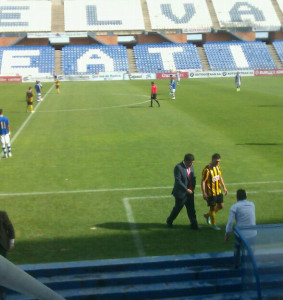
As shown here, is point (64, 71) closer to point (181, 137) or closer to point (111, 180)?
point (181, 137)

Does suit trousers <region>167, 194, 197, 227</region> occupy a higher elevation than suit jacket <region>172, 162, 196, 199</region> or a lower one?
lower

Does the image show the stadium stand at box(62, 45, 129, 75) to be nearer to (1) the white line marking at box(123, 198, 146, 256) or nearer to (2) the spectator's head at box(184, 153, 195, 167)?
(1) the white line marking at box(123, 198, 146, 256)

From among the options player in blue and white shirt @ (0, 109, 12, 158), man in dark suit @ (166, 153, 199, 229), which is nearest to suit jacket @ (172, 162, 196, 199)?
man in dark suit @ (166, 153, 199, 229)

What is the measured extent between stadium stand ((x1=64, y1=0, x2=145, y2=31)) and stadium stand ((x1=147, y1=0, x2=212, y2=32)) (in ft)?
8.44

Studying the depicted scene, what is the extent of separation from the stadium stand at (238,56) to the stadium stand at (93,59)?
1365 cm

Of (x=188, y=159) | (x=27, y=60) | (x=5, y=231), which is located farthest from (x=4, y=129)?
(x=27, y=60)

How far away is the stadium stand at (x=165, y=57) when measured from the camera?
7156 centimetres

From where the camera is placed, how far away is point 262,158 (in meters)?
17.8

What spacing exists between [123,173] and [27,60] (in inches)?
2329

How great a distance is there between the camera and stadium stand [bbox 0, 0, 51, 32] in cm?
7794

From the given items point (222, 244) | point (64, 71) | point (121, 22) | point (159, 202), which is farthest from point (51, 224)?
point (121, 22)

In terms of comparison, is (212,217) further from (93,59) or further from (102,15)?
(102,15)

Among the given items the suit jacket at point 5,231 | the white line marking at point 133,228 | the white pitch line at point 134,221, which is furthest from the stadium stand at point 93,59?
the suit jacket at point 5,231

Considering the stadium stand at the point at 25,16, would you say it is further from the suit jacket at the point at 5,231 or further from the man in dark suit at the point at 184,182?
the suit jacket at the point at 5,231
